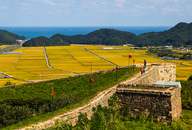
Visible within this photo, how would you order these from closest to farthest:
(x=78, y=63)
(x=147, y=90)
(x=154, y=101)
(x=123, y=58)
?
1. (x=154, y=101)
2. (x=147, y=90)
3. (x=78, y=63)
4. (x=123, y=58)

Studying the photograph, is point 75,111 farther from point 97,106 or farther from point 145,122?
point 145,122

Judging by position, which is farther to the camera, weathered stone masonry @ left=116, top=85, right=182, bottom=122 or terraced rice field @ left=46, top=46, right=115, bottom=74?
terraced rice field @ left=46, top=46, right=115, bottom=74

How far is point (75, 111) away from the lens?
1691cm

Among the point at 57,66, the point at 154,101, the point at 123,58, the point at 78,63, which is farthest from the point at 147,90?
the point at 123,58

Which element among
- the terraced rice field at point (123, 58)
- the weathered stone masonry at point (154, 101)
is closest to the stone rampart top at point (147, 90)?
the weathered stone masonry at point (154, 101)

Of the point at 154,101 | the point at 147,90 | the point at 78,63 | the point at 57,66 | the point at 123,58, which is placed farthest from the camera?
the point at 123,58

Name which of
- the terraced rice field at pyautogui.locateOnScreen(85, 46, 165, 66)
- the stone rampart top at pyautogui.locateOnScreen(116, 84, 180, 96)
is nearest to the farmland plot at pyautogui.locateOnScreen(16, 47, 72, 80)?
the terraced rice field at pyautogui.locateOnScreen(85, 46, 165, 66)

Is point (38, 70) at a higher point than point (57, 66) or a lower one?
lower

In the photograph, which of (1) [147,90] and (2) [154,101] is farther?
(1) [147,90]

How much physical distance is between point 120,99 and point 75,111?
4.93m

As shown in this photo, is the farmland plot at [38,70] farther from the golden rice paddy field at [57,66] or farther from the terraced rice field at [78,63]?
the terraced rice field at [78,63]

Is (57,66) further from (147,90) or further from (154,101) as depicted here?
(154,101)

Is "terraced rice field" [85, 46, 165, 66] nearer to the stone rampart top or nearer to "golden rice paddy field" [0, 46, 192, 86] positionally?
"golden rice paddy field" [0, 46, 192, 86]

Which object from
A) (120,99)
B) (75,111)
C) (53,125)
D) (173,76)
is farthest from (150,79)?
(53,125)
